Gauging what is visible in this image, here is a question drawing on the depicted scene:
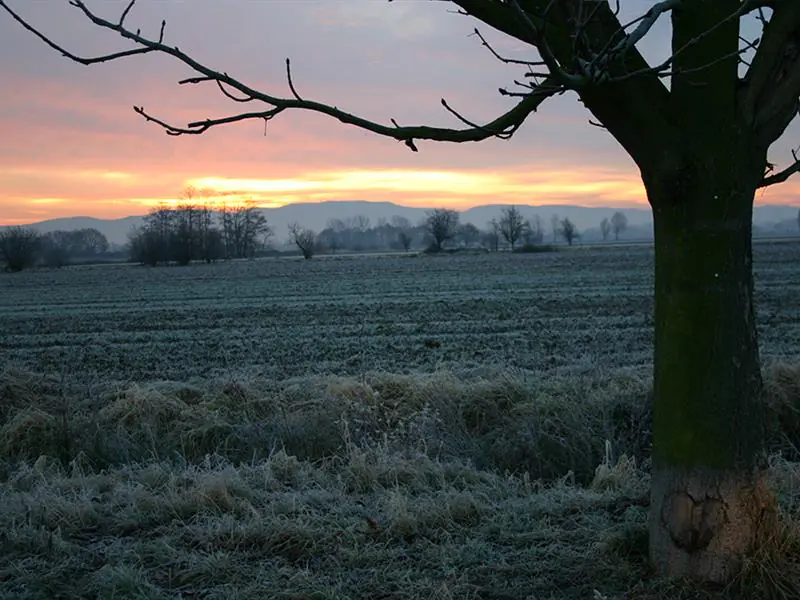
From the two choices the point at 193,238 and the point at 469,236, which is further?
the point at 469,236

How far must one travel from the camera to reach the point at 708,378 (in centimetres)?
341

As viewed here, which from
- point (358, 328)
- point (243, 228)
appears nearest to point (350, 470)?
point (358, 328)

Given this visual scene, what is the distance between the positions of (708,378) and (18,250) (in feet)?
267

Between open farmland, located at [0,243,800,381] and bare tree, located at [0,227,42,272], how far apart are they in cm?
4334

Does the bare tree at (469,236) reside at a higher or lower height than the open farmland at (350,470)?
higher

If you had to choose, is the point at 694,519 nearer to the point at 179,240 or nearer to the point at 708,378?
the point at 708,378

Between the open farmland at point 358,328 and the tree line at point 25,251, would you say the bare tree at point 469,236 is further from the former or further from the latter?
the open farmland at point 358,328

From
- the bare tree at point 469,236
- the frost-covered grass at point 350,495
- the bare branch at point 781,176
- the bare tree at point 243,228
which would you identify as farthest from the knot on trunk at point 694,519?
the bare tree at point 469,236

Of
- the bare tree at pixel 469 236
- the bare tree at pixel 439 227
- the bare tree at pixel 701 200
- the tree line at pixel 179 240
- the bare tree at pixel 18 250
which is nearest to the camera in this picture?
the bare tree at pixel 701 200

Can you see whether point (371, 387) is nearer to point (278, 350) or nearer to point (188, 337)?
point (278, 350)

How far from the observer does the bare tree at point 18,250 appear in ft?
243

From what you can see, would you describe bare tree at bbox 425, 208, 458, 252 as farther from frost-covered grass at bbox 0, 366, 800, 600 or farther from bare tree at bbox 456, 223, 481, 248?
frost-covered grass at bbox 0, 366, 800, 600

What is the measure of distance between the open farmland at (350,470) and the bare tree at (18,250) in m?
64.5

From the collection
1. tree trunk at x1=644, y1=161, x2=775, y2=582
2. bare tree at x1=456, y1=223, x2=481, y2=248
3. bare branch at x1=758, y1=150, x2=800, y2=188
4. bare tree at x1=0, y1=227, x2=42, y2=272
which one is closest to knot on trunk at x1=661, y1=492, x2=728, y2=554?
tree trunk at x1=644, y1=161, x2=775, y2=582
